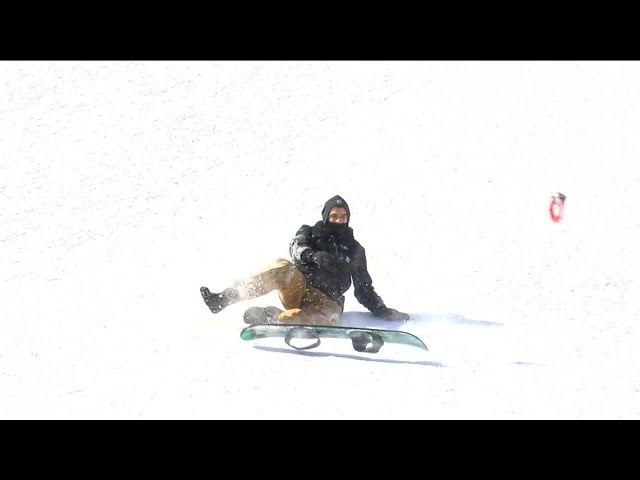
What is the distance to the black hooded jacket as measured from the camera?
357 inches

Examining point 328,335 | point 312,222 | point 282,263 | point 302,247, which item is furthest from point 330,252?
point 312,222

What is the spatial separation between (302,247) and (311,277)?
0.33 metres

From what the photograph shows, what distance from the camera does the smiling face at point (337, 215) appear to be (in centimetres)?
909

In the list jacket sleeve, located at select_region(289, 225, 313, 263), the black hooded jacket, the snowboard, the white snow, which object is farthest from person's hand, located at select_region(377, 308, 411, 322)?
jacket sleeve, located at select_region(289, 225, 313, 263)

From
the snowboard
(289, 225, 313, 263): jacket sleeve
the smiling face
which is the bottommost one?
the snowboard

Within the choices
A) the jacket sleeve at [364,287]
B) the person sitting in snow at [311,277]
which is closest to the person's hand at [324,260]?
the person sitting in snow at [311,277]

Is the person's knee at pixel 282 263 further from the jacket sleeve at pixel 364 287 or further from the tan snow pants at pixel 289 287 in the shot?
the jacket sleeve at pixel 364 287

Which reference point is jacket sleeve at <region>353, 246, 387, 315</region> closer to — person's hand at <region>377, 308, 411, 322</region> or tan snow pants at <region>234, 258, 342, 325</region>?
person's hand at <region>377, 308, 411, 322</region>

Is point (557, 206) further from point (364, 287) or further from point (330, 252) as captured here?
point (330, 252)

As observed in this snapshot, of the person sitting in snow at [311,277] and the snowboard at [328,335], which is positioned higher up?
the person sitting in snow at [311,277]

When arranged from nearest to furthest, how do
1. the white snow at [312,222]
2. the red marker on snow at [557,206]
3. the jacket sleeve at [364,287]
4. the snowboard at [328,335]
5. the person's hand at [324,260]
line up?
1. the white snow at [312,222]
2. the snowboard at [328,335]
3. the person's hand at [324,260]
4. the jacket sleeve at [364,287]
5. the red marker on snow at [557,206]

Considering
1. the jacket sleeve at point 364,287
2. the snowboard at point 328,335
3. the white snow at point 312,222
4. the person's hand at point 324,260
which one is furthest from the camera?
the jacket sleeve at point 364,287

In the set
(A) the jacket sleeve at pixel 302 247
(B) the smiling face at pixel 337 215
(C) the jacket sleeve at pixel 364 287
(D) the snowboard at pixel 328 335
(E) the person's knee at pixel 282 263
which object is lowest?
(D) the snowboard at pixel 328 335

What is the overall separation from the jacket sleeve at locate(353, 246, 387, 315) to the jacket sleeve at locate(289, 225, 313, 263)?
58cm
